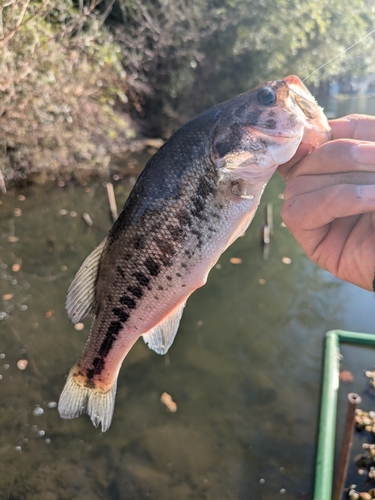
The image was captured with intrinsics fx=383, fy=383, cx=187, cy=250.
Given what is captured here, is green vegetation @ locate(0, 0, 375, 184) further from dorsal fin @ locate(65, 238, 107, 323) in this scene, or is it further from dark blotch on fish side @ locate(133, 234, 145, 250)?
dark blotch on fish side @ locate(133, 234, 145, 250)

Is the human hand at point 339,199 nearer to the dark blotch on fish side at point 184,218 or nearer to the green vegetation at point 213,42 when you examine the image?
the dark blotch on fish side at point 184,218

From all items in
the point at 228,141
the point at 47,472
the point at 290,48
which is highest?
the point at 228,141

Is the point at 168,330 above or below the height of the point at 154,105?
above

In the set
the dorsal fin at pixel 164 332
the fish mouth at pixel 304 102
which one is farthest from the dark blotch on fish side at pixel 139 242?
the fish mouth at pixel 304 102

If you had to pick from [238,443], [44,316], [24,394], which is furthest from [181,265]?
[44,316]

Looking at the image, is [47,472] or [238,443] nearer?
[47,472]

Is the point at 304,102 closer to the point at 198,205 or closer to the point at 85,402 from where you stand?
the point at 198,205

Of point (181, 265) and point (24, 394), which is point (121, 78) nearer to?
point (24, 394)

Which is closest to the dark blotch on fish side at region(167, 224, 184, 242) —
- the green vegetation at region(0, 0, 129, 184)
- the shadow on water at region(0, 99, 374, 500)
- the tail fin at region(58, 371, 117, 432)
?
the tail fin at region(58, 371, 117, 432)
